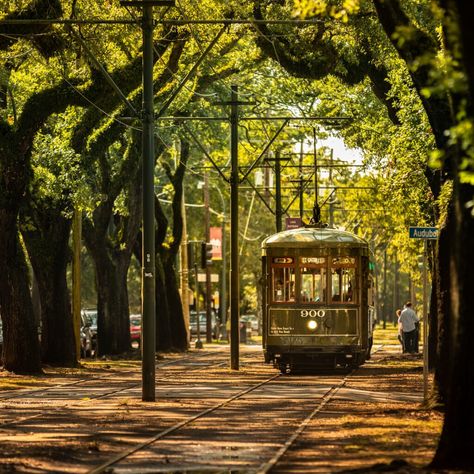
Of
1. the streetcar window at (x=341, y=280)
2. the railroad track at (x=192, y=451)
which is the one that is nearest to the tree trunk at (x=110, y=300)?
the streetcar window at (x=341, y=280)

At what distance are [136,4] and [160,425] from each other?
7676mm

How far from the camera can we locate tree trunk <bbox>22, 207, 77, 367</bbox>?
38312mm

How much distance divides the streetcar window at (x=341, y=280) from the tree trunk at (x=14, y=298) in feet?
23.1

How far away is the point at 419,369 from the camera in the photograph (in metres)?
37.5

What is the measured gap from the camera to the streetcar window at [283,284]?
34.6 meters

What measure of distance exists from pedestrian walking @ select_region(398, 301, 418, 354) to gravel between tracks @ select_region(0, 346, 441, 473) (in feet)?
47.6

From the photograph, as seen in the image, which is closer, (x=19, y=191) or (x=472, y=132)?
(x=472, y=132)

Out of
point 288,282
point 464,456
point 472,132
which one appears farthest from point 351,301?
point 472,132

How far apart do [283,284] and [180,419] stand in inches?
527

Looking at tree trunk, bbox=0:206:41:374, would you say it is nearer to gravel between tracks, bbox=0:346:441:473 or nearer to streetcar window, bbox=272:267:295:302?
gravel between tracks, bbox=0:346:441:473

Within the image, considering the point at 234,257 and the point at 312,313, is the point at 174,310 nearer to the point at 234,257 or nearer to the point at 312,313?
the point at 234,257

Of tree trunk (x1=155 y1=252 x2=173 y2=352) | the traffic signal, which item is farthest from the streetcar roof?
the traffic signal

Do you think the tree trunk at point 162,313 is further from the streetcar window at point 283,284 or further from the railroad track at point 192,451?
the railroad track at point 192,451

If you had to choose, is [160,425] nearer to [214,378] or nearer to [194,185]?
[214,378]
